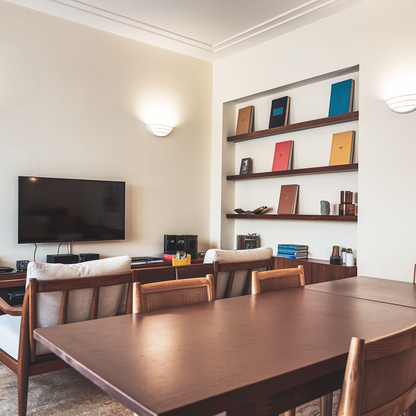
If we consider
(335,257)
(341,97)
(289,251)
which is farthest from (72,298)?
(341,97)

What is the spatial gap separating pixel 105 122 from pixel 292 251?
256 centimetres

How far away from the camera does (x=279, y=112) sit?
4.73 meters

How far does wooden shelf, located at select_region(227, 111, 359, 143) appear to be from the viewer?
12.9ft

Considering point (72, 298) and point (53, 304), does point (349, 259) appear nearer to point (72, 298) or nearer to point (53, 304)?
point (72, 298)

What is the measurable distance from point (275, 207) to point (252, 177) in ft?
1.55

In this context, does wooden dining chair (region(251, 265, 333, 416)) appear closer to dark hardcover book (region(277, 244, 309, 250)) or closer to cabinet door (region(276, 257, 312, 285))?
cabinet door (region(276, 257, 312, 285))

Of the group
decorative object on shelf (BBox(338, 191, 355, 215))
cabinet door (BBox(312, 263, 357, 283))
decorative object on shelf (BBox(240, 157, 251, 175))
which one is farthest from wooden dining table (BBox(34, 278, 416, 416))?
decorative object on shelf (BBox(240, 157, 251, 175))

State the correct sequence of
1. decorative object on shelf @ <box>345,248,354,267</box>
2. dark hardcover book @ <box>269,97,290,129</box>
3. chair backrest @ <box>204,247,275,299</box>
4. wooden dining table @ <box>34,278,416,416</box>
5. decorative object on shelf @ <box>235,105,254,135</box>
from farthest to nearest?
decorative object on shelf @ <box>235,105,254,135</box> → dark hardcover book @ <box>269,97,290,129</box> → decorative object on shelf @ <box>345,248,354,267</box> → chair backrest @ <box>204,247,275,299</box> → wooden dining table @ <box>34,278,416,416</box>

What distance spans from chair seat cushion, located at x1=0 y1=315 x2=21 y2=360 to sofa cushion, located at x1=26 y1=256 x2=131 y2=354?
0.18 meters

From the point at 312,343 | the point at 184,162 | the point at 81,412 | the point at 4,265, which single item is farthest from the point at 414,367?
the point at 184,162

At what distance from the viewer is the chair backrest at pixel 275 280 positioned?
6.90 ft

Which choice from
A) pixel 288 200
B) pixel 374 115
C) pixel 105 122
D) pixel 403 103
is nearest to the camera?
pixel 403 103

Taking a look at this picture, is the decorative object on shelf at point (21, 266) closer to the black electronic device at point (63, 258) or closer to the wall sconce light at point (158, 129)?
the black electronic device at point (63, 258)

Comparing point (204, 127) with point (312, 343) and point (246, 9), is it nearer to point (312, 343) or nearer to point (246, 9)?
point (246, 9)
